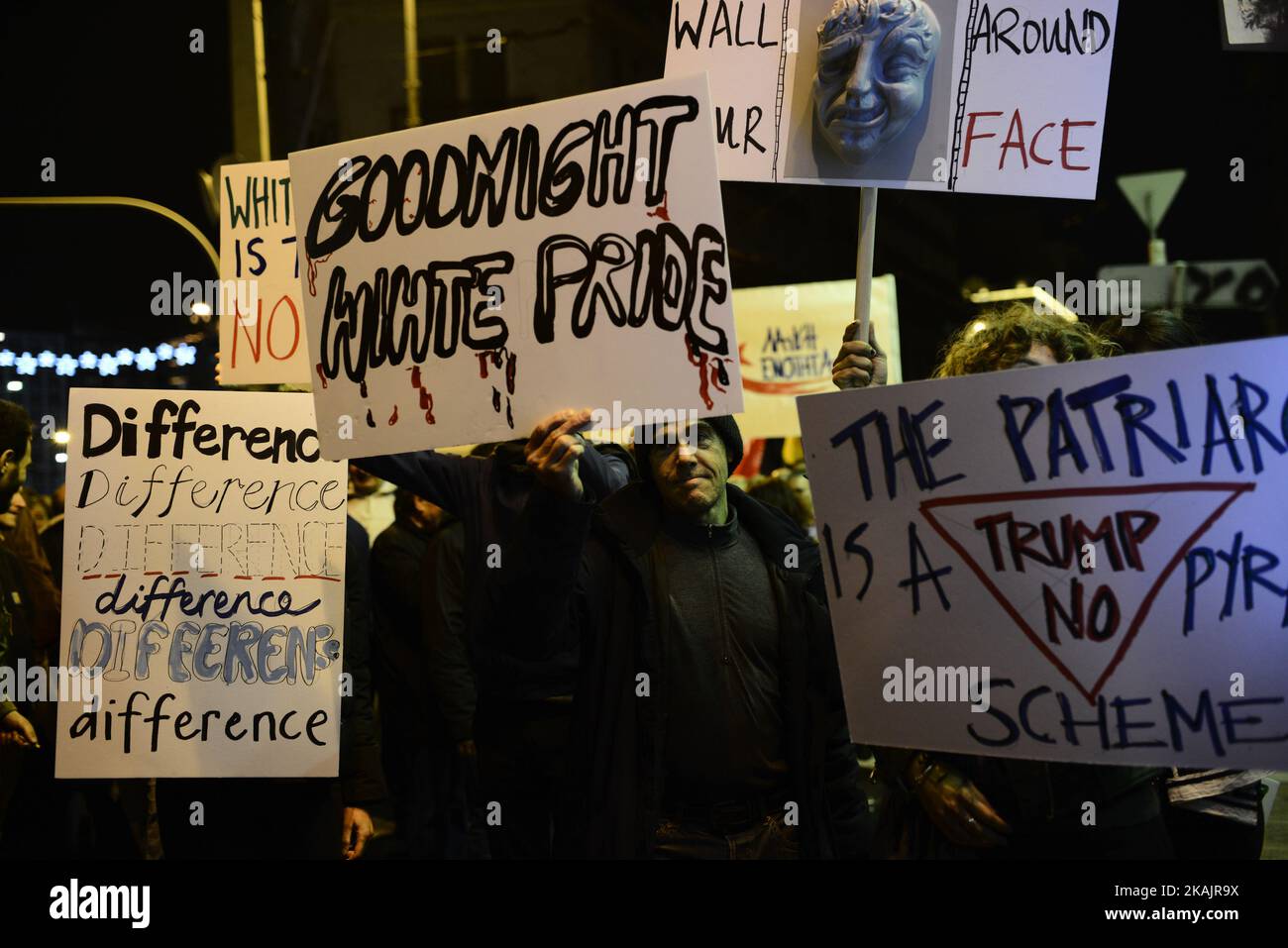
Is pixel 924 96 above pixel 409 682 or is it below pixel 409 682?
above

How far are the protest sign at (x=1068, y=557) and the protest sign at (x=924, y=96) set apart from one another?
0.81 meters

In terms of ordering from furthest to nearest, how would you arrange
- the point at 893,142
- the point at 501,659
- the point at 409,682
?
the point at 409,682, the point at 501,659, the point at 893,142

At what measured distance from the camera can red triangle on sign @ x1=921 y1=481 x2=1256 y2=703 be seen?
252 centimetres

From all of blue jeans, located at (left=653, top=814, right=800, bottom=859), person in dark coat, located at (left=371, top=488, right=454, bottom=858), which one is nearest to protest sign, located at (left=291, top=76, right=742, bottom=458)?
blue jeans, located at (left=653, top=814, right=800, bottom=859)

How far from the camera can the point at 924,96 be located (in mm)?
3193

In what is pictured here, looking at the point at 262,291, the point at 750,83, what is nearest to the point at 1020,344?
the point at 750,83

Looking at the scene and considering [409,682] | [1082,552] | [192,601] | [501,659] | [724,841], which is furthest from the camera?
[409,682]

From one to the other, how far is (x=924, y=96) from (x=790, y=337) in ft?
15.5

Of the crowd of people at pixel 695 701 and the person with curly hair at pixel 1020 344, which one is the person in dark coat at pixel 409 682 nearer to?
the crowd of people at pixel 695 701

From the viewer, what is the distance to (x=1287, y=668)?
248 cm

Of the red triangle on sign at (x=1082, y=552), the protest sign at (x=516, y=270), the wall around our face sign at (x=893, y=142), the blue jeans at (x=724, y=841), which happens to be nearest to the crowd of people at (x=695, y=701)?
the blue jeans at (x=724, y=841)

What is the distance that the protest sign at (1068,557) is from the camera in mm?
2477

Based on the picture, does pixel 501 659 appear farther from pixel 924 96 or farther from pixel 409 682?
pixel 409 682
